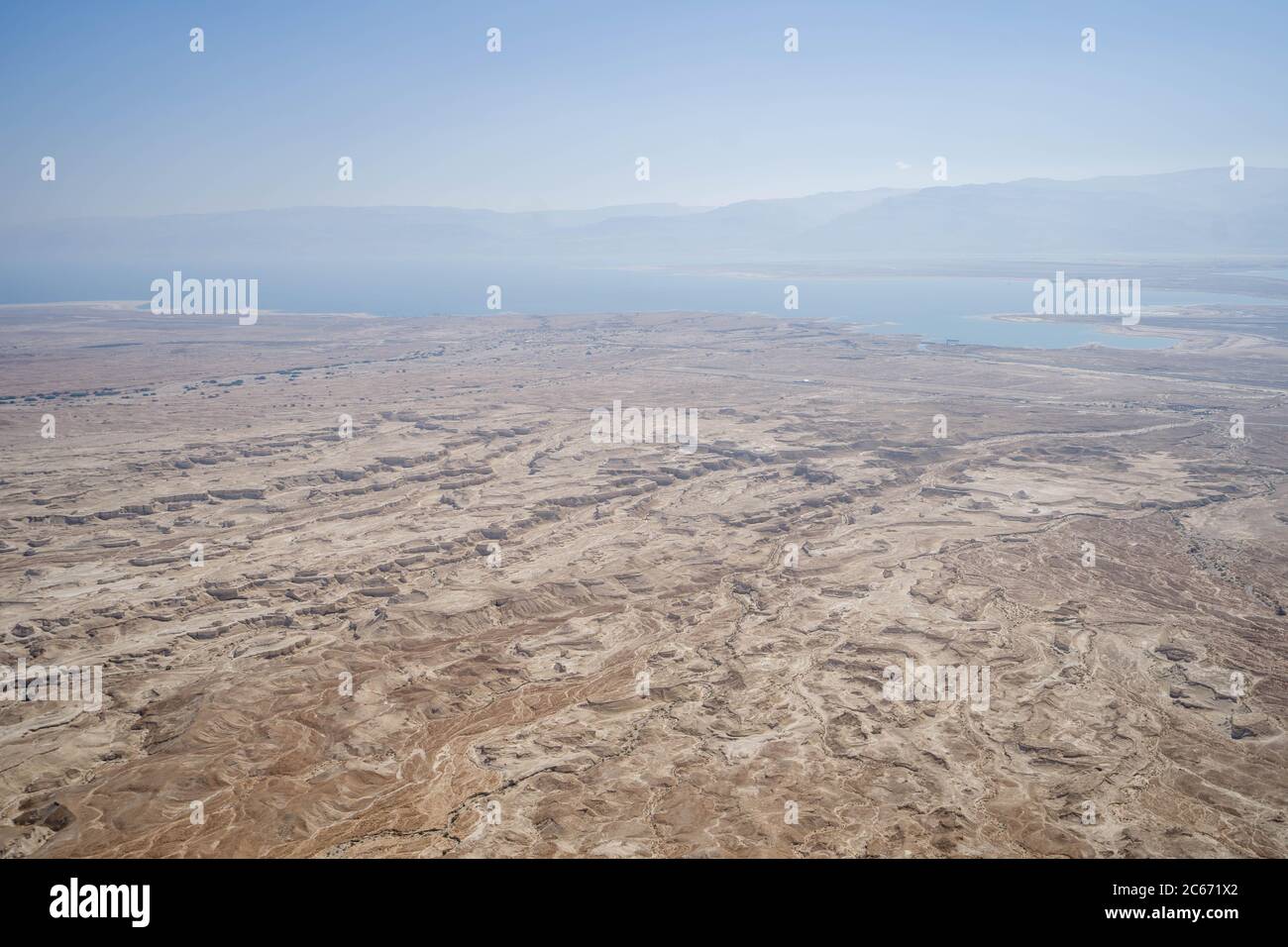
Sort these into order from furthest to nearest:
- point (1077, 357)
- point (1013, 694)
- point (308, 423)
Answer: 1. point (1077, 357)
2. point (308, 423)
3. point (1013, 694)

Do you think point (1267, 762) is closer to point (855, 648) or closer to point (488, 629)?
point (855, 648)

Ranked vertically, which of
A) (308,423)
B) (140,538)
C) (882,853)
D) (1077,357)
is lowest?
(882,853)

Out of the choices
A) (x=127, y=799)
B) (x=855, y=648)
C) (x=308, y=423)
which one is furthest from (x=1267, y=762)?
(x=308, y=423)

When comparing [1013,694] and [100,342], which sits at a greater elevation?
[100,342]

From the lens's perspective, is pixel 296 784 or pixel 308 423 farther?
pixel 308 423

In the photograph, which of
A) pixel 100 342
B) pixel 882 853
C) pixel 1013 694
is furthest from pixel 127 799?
pixel 100 342

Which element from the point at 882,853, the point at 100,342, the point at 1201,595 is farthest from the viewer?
the point at 100,342
